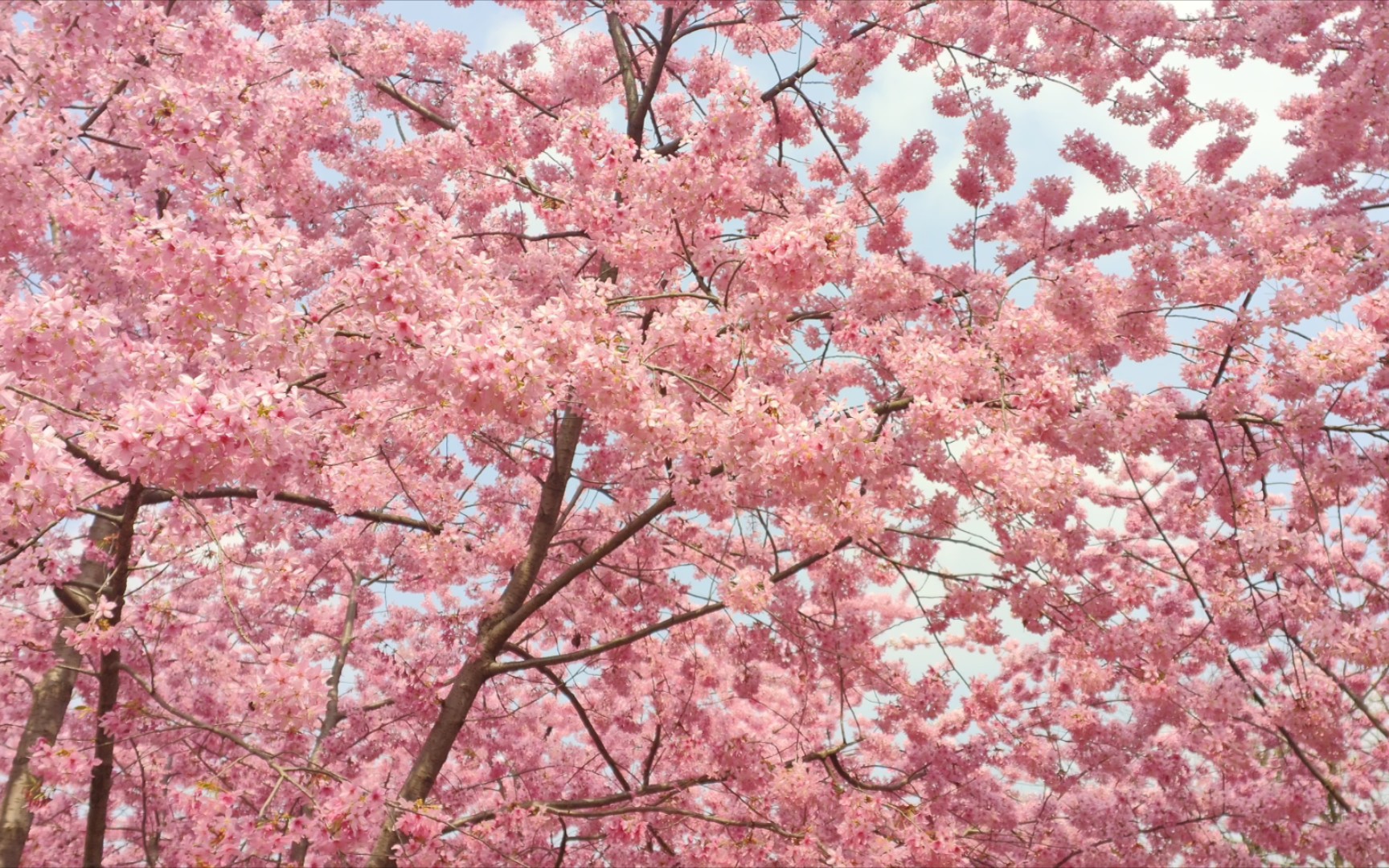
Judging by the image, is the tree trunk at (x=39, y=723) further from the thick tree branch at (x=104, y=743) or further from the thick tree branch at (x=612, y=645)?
the thick tree branch at (x=612, y=645)

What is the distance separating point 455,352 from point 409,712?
5.85 m

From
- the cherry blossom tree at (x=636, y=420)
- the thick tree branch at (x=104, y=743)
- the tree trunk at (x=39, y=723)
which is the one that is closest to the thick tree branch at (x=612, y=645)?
the cherry blossom tree at (x=636, y=420)

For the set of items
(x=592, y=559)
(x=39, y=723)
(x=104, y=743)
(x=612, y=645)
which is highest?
(x=592, y=559)

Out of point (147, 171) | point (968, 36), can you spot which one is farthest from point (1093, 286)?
point (147, 171)

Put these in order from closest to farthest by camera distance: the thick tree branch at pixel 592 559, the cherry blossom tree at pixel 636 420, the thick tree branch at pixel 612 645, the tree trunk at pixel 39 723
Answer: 1. the cherry blossom tree at pixel 636 420
2. the thick tree branch at pixel 612 645
3. the thick tree branch at pixel 592 559
4. the tree trunk at pixel 39 723

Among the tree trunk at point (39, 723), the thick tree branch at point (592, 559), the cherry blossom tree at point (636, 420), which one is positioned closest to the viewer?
the cherry blossom tree at point (636, 420)

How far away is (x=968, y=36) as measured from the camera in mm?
9250

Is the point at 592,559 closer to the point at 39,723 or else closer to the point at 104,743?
the point at 104,743

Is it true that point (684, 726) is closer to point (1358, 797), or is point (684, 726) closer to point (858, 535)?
point (858, 535)

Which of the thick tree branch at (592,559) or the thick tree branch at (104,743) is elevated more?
the thick tree branch at (592,559)

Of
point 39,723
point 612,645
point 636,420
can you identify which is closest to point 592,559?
point 612,645

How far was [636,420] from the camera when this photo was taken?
4.49m

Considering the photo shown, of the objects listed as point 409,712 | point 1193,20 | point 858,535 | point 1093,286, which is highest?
point 1193,20

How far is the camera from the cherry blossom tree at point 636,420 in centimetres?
415
